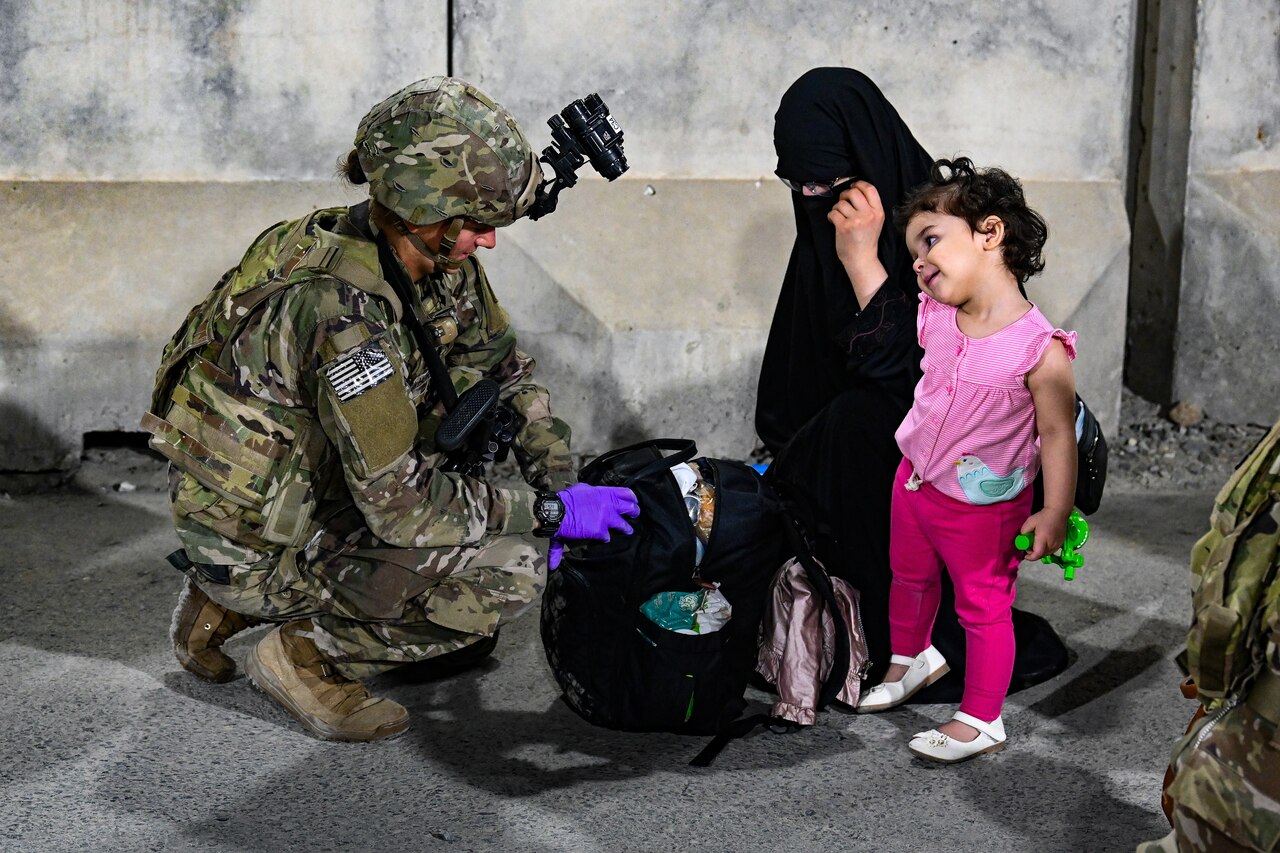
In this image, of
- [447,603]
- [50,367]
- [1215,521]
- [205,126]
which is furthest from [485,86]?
[1215,521]

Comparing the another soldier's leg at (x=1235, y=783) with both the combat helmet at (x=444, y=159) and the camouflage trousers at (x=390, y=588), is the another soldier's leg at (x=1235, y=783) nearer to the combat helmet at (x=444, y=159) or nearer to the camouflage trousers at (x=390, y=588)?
the camouflage trousers at (x=390, y=588)

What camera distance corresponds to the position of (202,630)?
311cm

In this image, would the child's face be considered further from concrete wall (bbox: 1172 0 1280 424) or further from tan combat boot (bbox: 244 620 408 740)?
concrete wall (bbox: 1172 0 1280 424)

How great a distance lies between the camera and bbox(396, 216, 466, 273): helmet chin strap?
106 inches

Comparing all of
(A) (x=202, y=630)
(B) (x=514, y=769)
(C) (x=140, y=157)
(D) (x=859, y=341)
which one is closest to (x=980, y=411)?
(D) (x=859, y=341)

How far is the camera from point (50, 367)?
444 centimetres

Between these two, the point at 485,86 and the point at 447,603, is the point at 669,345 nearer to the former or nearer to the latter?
the point at 485,86

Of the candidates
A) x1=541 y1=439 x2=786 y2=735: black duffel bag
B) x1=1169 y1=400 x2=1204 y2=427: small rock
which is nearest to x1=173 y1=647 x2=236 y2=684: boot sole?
x1=541 y1=439 x2=786 y2=735: black duffel bag

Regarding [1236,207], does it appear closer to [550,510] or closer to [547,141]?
[547,141]

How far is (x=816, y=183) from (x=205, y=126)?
229 cm

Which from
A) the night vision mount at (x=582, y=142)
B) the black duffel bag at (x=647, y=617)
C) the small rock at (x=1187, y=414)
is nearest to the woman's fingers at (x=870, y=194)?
the night vision mount at (x=582, y=142)

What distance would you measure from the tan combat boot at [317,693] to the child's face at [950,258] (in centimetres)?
142

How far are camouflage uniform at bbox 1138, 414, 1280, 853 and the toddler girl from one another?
2.88ft

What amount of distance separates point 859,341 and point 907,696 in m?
0.79
